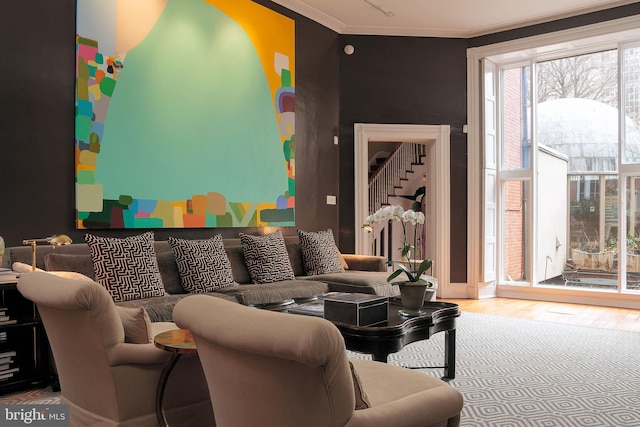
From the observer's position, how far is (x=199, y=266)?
4516mm

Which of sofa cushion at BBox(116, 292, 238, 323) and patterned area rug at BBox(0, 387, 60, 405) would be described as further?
sofa cushion at BBox(116, 292, 238, 323)

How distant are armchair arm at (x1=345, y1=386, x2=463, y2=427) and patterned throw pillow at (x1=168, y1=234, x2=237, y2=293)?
2.95m

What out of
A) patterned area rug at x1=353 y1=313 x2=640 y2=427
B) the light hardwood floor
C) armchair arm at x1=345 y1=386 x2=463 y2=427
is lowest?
the light hardwood floor

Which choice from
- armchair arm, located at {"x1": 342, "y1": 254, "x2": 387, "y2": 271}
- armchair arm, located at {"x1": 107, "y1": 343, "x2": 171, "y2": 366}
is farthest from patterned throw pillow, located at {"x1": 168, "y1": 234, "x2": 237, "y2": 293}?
armchair arm, located at {"x1": 107, "y1": 343, "x2": 171, "y2": 366}

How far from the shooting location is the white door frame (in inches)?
290

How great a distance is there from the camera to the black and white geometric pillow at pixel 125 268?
151 inches

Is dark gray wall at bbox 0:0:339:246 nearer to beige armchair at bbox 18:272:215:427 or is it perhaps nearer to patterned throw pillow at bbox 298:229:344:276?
beige armchair at bbox 18:272:215:427

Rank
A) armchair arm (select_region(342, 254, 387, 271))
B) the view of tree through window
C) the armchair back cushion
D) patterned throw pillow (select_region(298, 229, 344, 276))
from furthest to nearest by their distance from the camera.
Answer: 1. the view of tree through window
2. armchair arm (select_region(342, 254, 387, 271))
3. patterned throw pillow (select_region(298, 229, 344, 276))
4. the armchair back cushion

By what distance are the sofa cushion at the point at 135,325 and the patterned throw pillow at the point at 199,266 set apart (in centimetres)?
196

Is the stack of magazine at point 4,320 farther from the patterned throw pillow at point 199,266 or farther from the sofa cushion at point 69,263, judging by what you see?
the patterned throw pillow at point 199,266

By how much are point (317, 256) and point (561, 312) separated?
10.1 ft

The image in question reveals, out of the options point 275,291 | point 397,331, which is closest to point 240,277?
point 275,291

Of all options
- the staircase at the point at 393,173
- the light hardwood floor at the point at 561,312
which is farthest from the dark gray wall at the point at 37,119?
the staircase at the point at 393,173

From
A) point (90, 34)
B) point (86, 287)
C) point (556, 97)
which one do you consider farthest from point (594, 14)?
point (86, 287)
